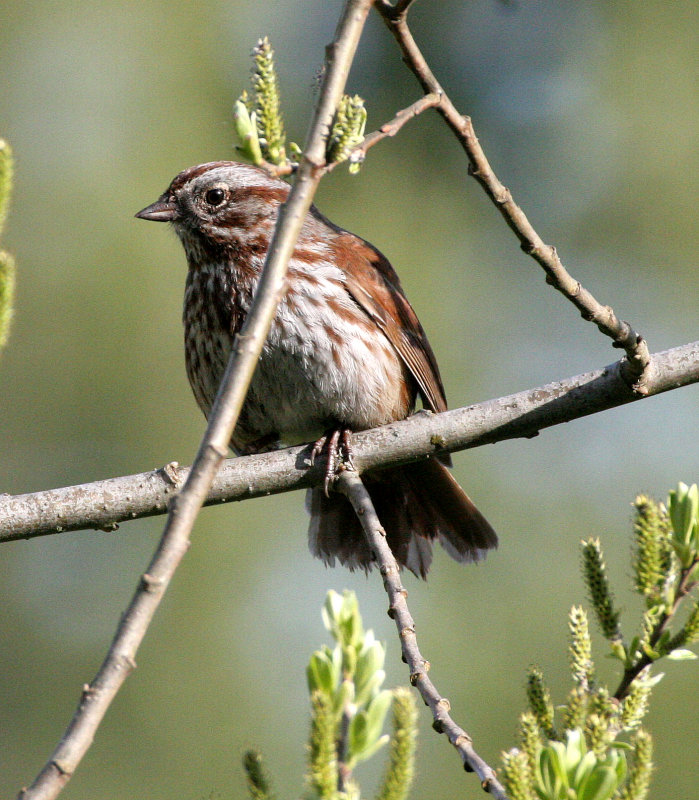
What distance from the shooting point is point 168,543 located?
1.46 meters

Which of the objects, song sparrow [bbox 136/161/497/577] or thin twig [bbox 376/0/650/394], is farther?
song sparrow [bbox 136/161/497/577]

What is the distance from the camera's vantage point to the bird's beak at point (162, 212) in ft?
14.5

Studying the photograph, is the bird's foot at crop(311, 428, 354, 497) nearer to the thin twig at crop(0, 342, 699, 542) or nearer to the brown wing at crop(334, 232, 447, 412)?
the thin twig at crop(0, 342, 699, 542)

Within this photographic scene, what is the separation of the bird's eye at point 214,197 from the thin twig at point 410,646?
165cm

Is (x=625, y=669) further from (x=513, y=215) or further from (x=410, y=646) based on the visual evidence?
(x=513, y=215)

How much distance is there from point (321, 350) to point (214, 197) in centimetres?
96

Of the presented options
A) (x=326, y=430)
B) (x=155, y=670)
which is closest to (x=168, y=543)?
(x=326, y=430)

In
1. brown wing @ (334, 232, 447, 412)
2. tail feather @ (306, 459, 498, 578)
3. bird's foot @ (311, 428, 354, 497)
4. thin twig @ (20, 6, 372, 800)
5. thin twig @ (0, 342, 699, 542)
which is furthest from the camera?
tail feather @ (306, 459, 498, 578)

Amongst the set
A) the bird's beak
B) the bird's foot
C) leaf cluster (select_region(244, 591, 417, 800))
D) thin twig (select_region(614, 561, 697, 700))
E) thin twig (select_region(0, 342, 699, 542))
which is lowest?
leaf cluster (select_region(244, 591, 417, 800))

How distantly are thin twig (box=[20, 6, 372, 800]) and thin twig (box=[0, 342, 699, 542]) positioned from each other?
58.7 inches

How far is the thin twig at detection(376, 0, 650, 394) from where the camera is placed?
2.17 meters

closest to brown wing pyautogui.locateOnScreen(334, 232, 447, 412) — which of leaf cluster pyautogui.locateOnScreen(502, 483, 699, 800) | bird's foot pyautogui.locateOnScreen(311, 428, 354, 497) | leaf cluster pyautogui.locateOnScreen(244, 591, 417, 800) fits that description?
bird's foot pyautogui.locateOnScreen(311, 428, 354, 497)

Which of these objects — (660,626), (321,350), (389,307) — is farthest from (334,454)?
(660,626)

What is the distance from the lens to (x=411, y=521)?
173 inches
